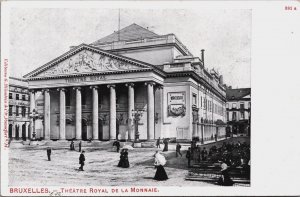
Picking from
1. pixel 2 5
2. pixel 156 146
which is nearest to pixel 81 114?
pixel 156 146

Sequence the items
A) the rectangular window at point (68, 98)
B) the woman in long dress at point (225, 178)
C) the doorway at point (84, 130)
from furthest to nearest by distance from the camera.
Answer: the doorway at point (84, 130) → the rectangular window at point (68, 98) → the woman in long dress at point (225, 178)

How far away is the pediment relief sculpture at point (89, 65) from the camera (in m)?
16.3

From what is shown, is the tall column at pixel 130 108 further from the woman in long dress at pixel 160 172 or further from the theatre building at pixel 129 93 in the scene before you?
the woman in long dress at pixel 160 172

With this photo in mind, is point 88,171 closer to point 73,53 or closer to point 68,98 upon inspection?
point 73,53

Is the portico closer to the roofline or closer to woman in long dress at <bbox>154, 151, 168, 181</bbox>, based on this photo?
the roofline

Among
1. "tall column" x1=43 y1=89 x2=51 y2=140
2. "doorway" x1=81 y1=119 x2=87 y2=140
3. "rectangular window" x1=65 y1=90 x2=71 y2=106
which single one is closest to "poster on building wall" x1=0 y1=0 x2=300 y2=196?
"tall column" x1=43 y1=89 x2=51 y2=140

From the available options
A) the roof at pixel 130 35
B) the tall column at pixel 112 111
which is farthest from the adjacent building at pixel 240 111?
the tall column at pixel 112 111

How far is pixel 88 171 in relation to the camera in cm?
1160

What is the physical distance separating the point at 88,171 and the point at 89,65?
6557mm

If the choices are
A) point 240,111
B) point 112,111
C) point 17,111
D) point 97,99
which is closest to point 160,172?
point 240,111

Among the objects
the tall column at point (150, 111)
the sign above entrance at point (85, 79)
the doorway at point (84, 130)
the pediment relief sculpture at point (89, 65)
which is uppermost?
the pediment relief sculpture at point (89, 65)

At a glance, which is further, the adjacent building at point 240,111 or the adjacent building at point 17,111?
the adjacent building at point 17,111

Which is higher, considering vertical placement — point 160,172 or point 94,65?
point 94,65

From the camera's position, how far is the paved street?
1094cm
